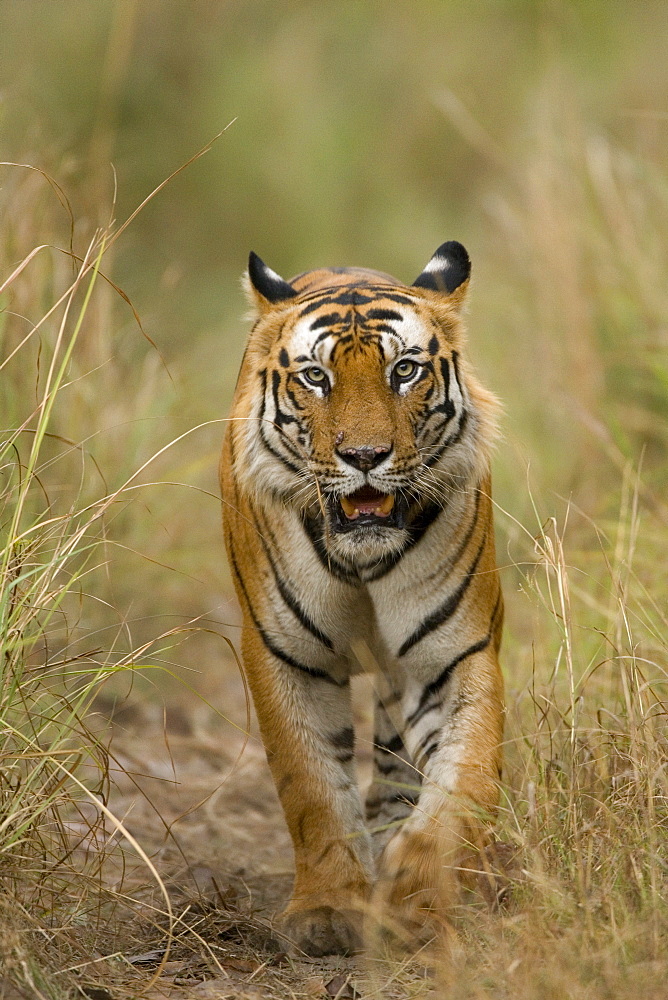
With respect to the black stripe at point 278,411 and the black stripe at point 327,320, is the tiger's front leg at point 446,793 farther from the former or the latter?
the black stripe at point 327,320

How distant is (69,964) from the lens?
9.19 feet

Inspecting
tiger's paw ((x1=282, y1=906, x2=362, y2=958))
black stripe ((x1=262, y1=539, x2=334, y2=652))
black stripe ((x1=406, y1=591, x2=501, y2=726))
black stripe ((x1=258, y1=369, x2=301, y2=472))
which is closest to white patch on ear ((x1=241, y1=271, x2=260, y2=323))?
black stripe ((x1=258, y1=369, x2=301, y2=472))

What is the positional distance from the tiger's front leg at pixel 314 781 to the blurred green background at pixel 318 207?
477 millimetres

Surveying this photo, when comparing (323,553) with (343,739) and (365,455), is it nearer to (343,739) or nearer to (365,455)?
(365,455)

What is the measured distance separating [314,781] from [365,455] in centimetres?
97

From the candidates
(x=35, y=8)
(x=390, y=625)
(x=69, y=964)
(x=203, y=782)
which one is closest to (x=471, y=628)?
(x=390, y=625)

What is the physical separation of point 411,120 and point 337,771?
10697 millimetres

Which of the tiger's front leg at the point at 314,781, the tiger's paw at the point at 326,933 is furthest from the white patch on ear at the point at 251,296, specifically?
the tiger's paw at the point at 326,933

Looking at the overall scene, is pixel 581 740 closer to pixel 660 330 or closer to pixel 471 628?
pixel 471 628

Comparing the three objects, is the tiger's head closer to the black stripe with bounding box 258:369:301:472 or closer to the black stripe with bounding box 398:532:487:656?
the black stripe with bounding box 258:369:301:472

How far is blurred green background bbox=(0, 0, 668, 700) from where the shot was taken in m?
5.31

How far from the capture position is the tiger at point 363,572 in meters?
3.36

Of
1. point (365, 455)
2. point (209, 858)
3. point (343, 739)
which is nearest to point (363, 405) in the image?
point (365, 455)

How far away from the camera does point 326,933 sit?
3350mm
